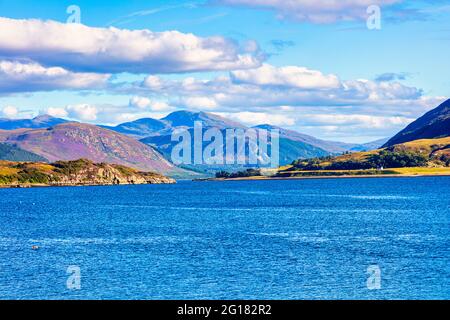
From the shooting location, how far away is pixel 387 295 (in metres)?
61.6

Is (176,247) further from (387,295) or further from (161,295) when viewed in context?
(387,295)

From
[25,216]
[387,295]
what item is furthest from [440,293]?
[25,216]

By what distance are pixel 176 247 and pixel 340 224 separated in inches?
1685
